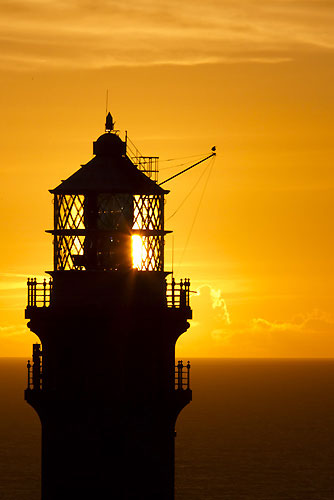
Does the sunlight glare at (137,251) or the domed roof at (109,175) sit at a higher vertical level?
the domed roof at (109,175)

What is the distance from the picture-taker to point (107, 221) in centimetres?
4684

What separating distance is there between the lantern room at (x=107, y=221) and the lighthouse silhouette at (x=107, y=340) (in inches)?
1.3

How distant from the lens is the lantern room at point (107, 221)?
153 ft

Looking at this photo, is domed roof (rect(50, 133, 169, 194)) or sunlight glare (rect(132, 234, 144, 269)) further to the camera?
sunlight glare (rect(132, 234, 144, 269))

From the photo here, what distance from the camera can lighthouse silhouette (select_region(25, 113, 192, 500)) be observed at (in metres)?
46.6

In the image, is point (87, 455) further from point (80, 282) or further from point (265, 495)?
point (265, 495)

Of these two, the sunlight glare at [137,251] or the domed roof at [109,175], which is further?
the sunlight glare at [137,251]

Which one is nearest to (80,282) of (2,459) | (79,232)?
(79,232)

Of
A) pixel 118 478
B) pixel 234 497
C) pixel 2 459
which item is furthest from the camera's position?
pixel 2 459

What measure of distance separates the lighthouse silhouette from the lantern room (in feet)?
0.11

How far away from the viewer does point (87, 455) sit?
46.5m

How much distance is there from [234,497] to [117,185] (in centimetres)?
10843

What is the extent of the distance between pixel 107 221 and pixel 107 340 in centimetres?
393

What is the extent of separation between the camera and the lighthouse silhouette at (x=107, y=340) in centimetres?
4656
